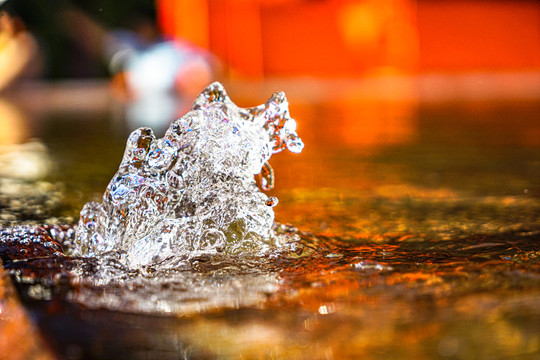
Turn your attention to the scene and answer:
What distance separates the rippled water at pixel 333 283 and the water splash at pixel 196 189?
0.09 meters

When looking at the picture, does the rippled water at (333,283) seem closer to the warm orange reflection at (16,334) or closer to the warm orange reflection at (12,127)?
the warm orange reflection at (16,334)

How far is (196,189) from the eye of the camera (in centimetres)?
156

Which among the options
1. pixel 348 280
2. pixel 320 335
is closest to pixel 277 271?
pixel 348 280

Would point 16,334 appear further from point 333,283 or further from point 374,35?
point 374,35

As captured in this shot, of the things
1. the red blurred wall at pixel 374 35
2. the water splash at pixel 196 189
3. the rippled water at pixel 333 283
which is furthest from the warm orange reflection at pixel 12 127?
the red blurred wall at pixel 374 35

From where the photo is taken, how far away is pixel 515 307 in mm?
931

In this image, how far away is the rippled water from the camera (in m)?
0.83

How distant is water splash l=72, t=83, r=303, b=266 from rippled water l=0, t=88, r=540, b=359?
0.29 ft

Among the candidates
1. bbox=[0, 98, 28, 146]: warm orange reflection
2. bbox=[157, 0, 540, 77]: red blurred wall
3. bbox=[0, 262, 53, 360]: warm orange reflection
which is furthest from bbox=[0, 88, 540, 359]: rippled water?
bbox=[157, 0, 540, 77]: red blurred wall

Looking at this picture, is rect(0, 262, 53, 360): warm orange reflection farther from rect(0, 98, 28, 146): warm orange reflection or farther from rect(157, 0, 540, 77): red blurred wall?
rect(157, 0, 540, 77): red blurred wall

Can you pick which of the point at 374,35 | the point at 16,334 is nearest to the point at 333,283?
the point at 16,334

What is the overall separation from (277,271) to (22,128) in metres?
3.86

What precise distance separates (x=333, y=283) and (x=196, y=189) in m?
0.51

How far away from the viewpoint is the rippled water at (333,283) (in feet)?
2.73
